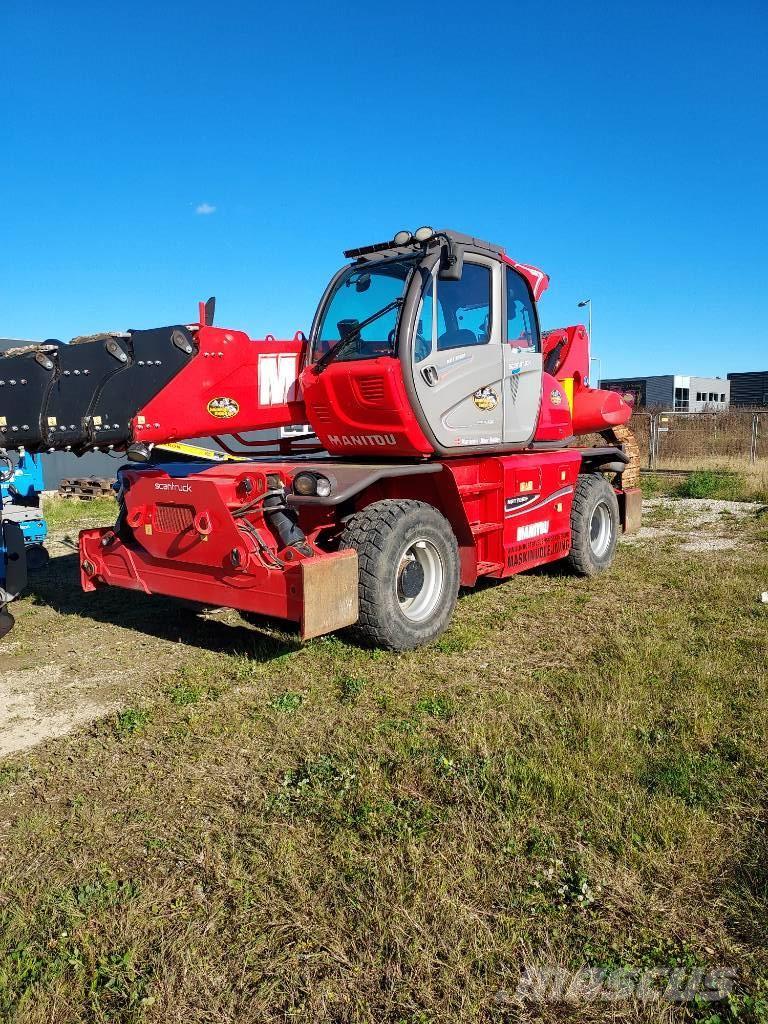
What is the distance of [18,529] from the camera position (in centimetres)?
640

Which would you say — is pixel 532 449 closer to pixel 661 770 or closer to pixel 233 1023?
pixel 661 770

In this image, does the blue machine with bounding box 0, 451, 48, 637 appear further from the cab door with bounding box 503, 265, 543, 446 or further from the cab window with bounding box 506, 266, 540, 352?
the cab window with bounding box 506, 266, 540, 352

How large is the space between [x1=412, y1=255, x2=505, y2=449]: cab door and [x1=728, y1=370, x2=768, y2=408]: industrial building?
1844 inches

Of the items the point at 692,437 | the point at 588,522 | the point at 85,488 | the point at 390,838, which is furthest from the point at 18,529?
the point at 692,437

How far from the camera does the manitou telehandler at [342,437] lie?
4.97m

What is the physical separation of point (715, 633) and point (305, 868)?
4.03 metres

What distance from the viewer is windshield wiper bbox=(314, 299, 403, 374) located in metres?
5.76

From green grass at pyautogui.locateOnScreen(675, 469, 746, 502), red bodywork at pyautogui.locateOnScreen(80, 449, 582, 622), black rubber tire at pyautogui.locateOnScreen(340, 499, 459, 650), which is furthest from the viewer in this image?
green grass at pyautogui.locateOnScreen(675, 469, 746, 502)

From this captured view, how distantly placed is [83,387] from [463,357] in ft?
9.26

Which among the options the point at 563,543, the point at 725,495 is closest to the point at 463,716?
the point at 563,543

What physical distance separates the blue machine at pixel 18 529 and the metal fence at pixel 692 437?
16.5 meters

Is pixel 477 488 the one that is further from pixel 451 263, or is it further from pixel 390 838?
pixel 390 838

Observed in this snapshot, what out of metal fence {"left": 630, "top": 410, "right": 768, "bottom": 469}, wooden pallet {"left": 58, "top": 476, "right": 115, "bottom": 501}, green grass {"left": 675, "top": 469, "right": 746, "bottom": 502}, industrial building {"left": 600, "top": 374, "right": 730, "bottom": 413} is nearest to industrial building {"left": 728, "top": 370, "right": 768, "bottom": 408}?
industrial building {"left": 600, "top": 374, "right": 730, "bottom": 413}

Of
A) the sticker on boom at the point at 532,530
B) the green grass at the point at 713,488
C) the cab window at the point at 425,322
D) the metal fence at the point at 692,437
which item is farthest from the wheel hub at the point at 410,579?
the metal fence at the point at 692,437
